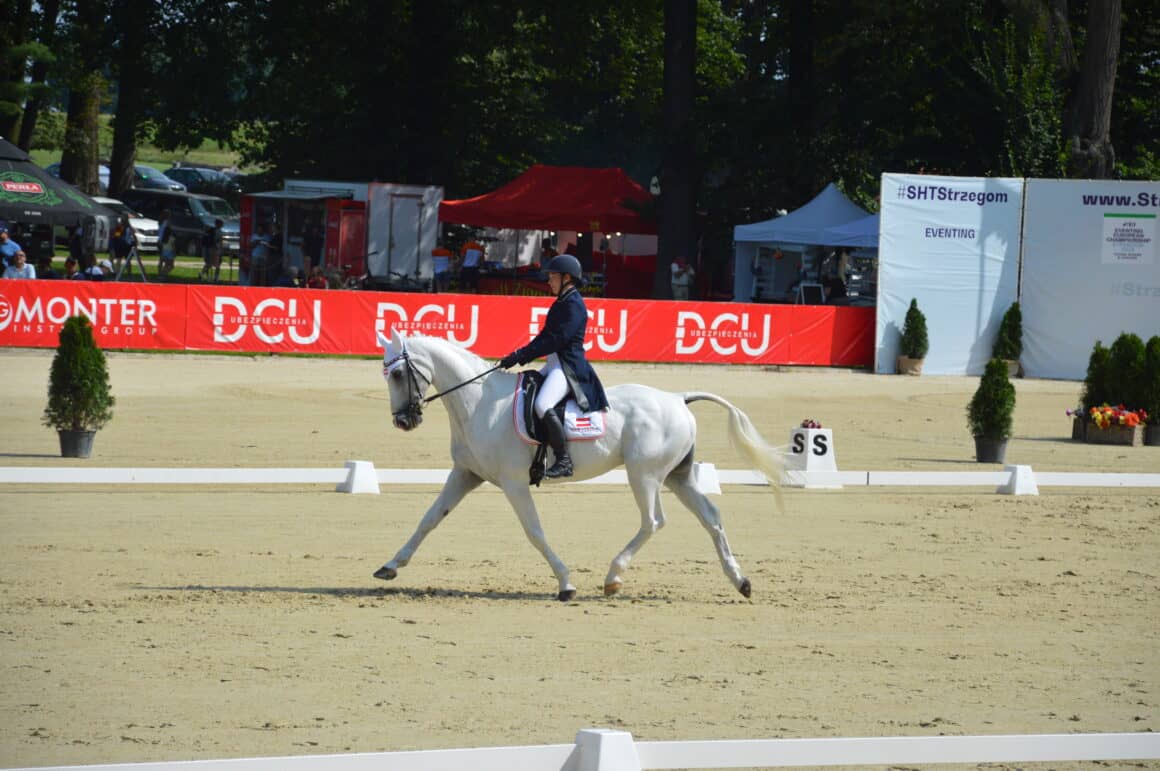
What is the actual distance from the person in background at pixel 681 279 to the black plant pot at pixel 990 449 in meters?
18.8

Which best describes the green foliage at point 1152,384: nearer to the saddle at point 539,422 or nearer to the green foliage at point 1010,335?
the green foliage at point 1010,335

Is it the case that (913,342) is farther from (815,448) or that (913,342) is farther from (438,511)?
(438,511)

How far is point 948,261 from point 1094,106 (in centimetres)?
733

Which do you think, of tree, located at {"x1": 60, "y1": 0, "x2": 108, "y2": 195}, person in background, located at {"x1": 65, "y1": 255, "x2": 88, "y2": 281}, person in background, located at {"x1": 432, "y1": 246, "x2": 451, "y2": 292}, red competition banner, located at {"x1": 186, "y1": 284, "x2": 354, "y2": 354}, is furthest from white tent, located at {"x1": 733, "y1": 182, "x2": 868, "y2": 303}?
tree, located at {"x1": 60, "y1": 0, "x2": 108, "y2": 195}

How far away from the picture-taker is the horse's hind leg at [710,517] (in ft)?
34.2

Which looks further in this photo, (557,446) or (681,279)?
(681,279)

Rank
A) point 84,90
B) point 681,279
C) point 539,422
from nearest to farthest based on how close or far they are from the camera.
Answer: point 539,422 < point 681,279 < point 84,90

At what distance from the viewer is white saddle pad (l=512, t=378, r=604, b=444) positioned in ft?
33.4

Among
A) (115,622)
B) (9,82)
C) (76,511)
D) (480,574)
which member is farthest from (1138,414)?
(9,82)

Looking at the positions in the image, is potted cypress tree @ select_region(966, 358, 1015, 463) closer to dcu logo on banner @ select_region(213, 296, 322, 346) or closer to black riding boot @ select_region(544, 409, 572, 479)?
black riding boot @ select_region(544, 409, 572, 479)

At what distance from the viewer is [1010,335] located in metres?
30.4

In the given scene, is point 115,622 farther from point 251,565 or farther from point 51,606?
point 251,565

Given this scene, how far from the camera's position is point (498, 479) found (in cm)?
1030

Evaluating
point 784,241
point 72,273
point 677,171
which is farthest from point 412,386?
point 677,171
